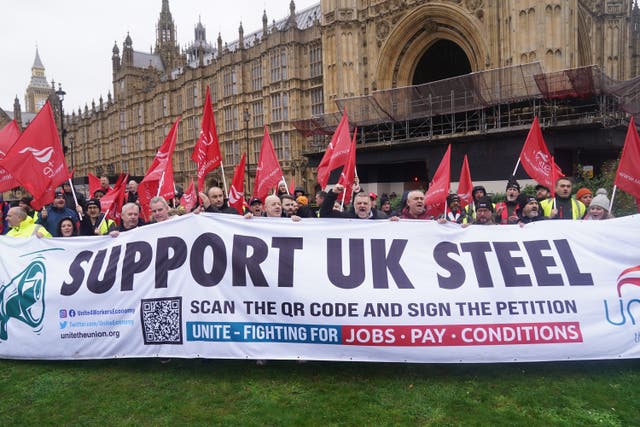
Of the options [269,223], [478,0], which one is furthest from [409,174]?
[269,223]

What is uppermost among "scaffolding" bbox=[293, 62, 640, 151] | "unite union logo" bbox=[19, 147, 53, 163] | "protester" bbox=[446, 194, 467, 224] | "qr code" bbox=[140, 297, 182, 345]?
"scaffolding" bbox=[293, 62, 640, 151]

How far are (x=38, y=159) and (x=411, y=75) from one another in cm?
2512

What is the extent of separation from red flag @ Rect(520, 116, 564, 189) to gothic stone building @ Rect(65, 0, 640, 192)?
11.2 m

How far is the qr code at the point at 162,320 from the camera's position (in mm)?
5004

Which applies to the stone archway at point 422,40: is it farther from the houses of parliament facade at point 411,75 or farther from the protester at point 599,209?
the protester at point 599,209

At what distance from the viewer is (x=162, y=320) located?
5059 mm

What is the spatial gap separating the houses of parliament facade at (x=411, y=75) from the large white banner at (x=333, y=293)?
624 inches

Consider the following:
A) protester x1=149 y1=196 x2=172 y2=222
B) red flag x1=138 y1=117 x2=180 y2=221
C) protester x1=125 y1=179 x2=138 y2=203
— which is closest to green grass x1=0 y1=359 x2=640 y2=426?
protester x1=149 y1=196 x2=172 y2=222

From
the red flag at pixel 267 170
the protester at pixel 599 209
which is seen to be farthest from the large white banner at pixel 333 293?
the red flag at pixel 267 170

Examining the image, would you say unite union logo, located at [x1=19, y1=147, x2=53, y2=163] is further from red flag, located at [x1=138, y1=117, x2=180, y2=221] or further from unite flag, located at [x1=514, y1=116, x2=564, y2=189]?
unite flag, located at [x1=514, y1=116, x2=564, y2=189]

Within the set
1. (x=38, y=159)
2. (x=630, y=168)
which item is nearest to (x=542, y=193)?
(x=630, y=168)

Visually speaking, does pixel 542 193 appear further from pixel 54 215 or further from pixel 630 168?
pixel 54 215

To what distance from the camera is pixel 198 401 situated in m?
4.48

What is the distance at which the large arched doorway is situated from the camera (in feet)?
102
